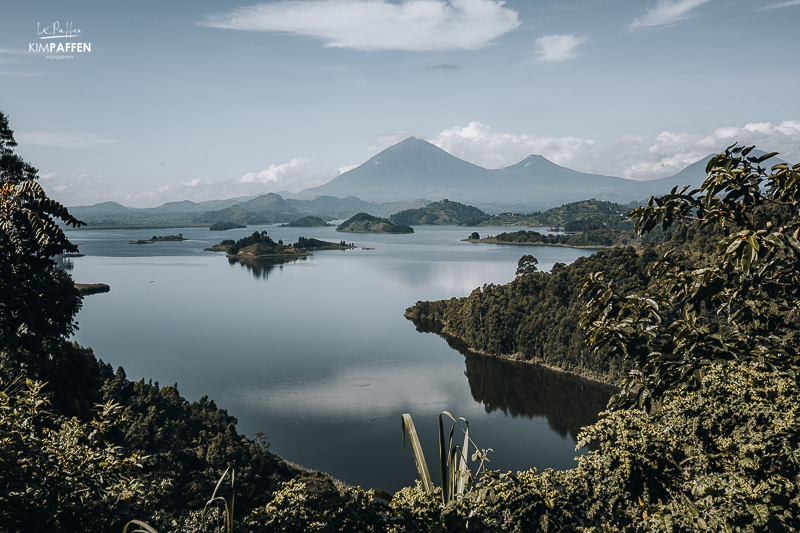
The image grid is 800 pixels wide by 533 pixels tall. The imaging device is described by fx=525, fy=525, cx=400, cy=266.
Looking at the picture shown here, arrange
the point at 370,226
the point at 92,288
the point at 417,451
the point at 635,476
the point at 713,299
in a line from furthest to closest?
the point at 370,226, the point at 92,288, the point at 635,476, the point at 713,299, the point at 417,451

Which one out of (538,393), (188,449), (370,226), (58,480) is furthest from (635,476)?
(370,226)

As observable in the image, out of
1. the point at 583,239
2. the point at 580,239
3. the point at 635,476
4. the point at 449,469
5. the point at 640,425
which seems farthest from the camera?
the point at 580,239

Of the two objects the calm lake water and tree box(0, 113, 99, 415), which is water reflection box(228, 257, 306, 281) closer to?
the calm lake water

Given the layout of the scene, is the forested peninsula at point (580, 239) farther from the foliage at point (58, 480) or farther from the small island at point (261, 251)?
the foliage at point (58, 480)

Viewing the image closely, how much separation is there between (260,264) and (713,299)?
3611 inches

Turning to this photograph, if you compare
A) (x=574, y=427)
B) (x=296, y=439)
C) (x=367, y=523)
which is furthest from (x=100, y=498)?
(x=574, y=427)

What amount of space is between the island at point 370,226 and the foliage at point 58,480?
160887 mm

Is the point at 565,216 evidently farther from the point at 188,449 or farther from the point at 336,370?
the point at 188,449

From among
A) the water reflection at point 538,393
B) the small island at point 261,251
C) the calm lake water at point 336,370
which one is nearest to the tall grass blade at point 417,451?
the calm lake water at point 336,370

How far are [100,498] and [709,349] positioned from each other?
4655 millimetres

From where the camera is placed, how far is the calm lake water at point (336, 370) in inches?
899

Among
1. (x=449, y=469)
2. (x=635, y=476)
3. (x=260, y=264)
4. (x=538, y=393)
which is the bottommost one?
(x=538, y=393)

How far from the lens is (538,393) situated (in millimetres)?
30109

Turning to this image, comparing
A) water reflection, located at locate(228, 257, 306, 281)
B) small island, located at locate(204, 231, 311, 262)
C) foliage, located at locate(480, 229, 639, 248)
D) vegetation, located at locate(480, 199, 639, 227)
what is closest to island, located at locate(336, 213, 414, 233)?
vegetation, located at locate(480, 199, 639, 227)
